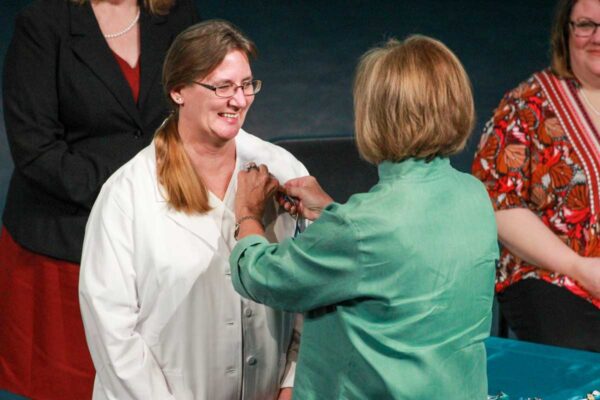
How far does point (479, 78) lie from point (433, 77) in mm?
2765

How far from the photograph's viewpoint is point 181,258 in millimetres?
2268

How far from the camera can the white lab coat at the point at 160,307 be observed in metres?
2.22

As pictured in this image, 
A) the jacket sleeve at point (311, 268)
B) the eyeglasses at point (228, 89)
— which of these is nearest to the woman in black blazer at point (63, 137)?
the eyeglasses at point (228, 89)

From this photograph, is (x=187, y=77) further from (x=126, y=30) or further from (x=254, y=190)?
(x=126, y=30)

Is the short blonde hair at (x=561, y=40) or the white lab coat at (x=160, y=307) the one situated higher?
the short blonde hair at (x=561, y=40)

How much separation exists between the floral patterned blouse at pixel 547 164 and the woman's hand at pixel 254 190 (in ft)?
2.84

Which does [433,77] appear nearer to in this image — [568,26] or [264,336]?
[264,336]

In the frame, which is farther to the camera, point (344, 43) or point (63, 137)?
point (344, 43)

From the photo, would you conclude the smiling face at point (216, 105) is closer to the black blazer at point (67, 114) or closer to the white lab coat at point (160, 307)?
the white lab coat at point (160, 307)

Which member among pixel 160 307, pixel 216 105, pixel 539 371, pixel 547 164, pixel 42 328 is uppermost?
pixel 216 105

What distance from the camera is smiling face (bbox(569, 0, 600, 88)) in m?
2.86

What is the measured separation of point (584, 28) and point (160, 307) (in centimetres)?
141

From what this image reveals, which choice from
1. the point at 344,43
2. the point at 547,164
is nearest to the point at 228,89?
the point at 547,164

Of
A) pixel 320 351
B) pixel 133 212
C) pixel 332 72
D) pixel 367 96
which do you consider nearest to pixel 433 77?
pixel 367 96
